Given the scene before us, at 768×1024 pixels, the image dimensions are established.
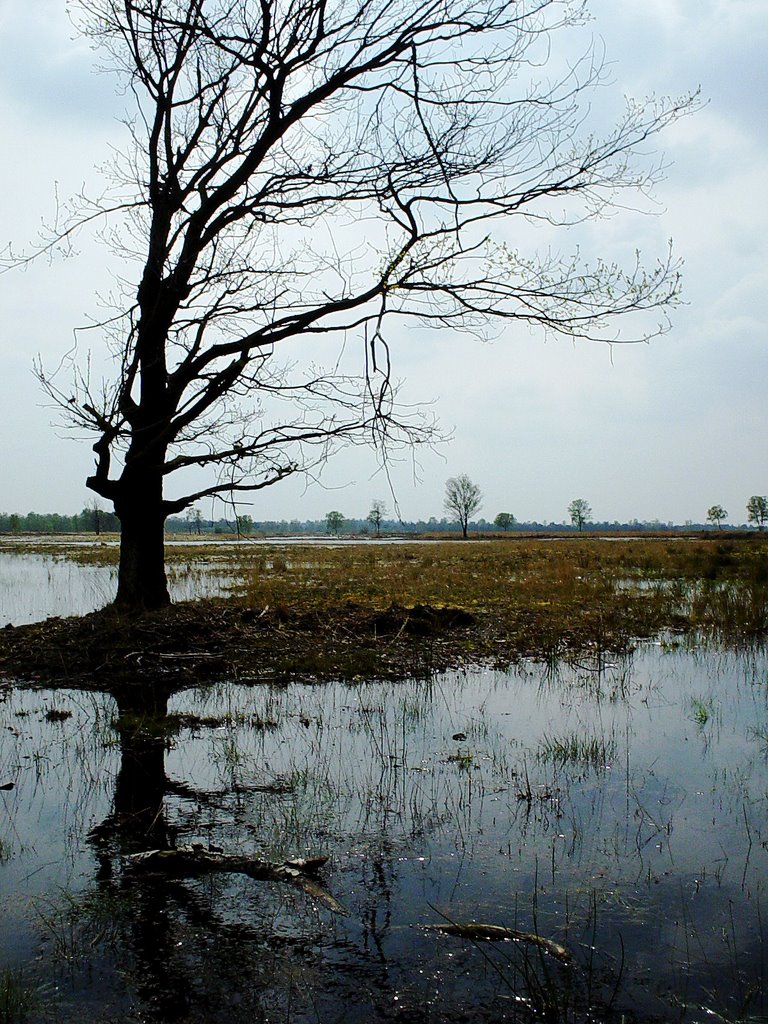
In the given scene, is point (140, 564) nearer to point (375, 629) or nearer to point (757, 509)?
point (375, 629)

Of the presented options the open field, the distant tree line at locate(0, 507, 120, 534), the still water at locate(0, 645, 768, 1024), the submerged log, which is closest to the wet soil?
the open field

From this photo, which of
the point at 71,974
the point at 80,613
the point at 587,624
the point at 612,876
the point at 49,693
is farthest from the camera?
the point at 80,613

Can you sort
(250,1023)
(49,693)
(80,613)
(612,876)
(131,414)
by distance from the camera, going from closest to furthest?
(250,1023), (612,876), (49,693), (131,414), (80,613)

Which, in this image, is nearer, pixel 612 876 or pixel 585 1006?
pixel 585 1006

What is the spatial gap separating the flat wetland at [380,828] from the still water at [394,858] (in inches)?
0.6

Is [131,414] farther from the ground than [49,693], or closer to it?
farther from the ground

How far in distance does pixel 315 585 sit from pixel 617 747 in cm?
1413

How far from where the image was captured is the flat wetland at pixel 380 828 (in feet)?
10.6

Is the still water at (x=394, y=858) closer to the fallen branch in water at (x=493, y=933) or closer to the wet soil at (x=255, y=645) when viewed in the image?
the fallen branch in water at (x=493, y=933)

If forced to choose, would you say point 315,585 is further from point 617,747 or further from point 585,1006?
point 585,1006

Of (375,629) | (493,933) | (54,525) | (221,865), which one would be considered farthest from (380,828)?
(54,525)

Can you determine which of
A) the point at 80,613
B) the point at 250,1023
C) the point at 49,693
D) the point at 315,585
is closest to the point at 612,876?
the point at 250,1023

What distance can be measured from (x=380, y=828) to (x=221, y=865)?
1.01 metres

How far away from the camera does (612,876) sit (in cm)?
419
